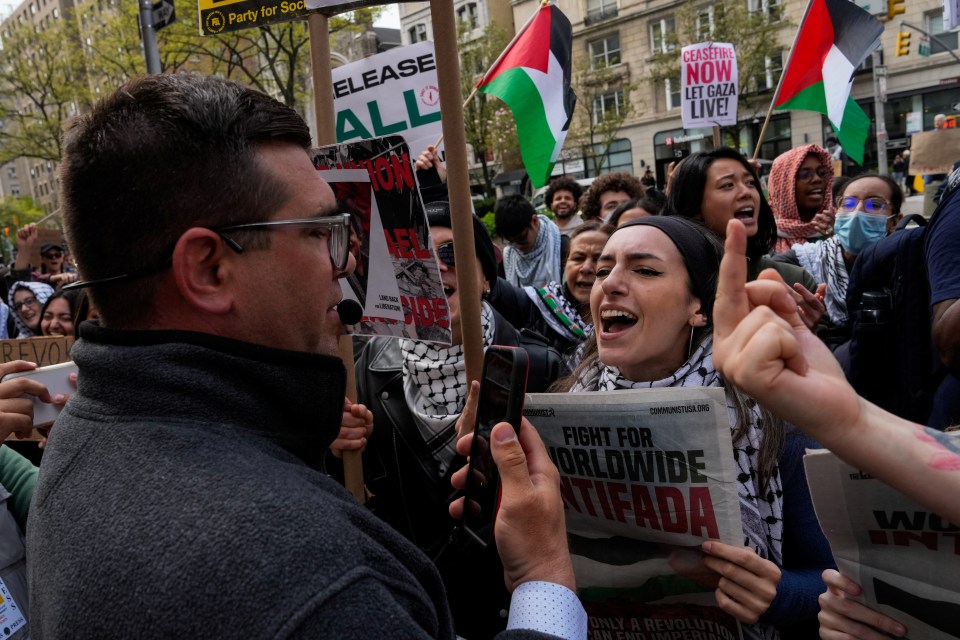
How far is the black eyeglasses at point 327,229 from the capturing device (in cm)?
120

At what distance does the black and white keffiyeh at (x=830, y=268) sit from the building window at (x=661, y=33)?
30.3 meters

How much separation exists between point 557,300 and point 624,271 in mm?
1694

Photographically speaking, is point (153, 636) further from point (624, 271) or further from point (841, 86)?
point (841, 86)

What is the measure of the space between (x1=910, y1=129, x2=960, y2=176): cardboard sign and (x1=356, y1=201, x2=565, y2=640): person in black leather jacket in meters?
4.66

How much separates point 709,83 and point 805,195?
1633mm

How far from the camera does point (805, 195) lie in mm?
4984

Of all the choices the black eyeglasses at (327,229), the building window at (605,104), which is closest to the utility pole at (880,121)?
the building window at (605,104)

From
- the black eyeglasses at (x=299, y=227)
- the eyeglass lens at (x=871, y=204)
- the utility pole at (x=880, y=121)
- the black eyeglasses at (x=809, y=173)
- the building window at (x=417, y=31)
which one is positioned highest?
the building window at (x=417, y=31)

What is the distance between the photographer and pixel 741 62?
28.7m

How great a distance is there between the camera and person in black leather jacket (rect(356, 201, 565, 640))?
97.0 inches

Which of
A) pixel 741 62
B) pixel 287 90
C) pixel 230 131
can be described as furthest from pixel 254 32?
pixel 230 131

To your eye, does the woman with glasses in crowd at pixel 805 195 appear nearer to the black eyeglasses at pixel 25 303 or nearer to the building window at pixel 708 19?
the black eyeglasses at pixel 25 303

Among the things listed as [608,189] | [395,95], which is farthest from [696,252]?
[608,189]

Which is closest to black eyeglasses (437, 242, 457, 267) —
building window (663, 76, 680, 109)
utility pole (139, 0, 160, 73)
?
utility pole (139, 0, 160, 73)
